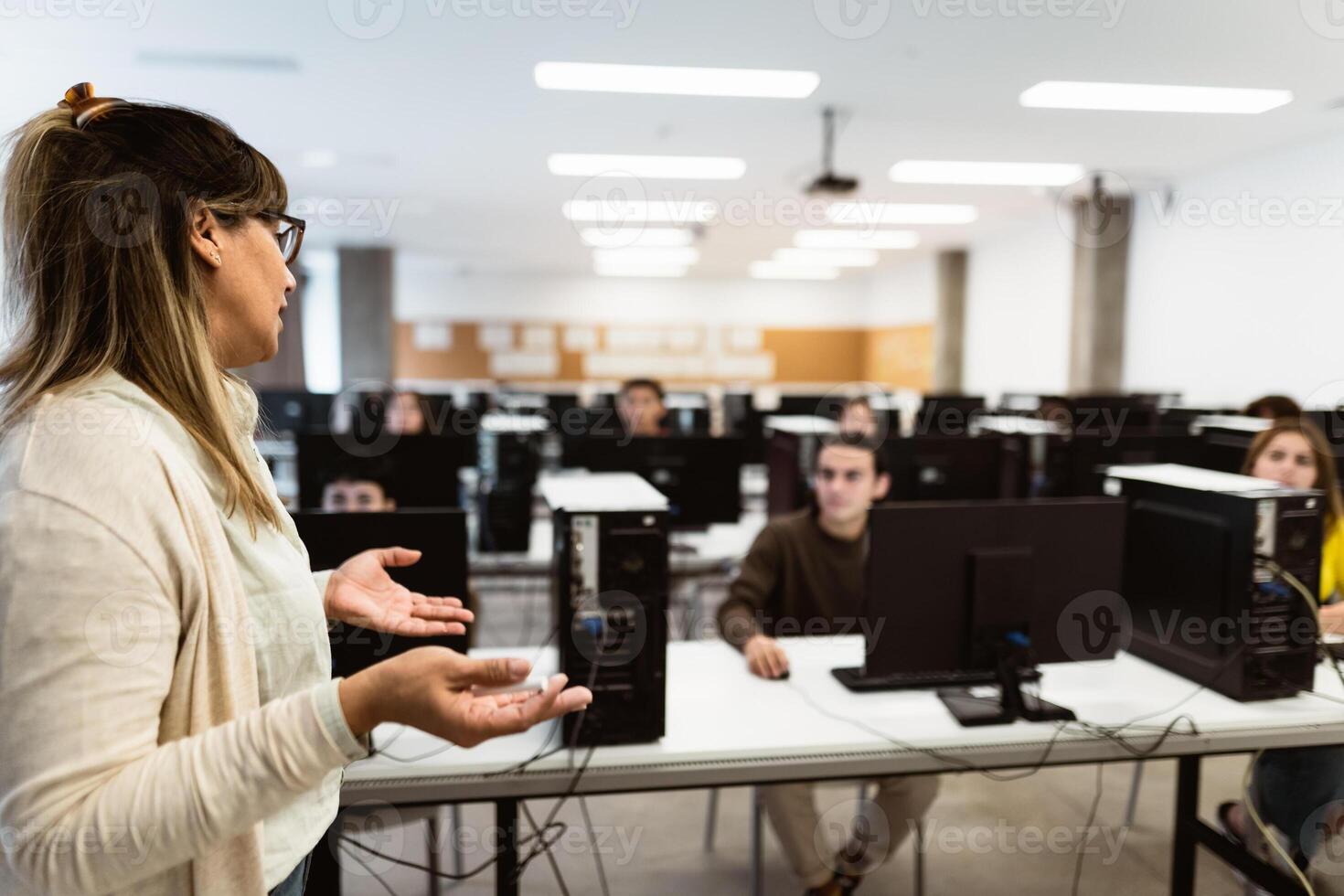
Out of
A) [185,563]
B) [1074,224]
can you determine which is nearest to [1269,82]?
[1074,224]

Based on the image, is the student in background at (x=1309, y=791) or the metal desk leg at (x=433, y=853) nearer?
the student in background at (x=1309, y=791)

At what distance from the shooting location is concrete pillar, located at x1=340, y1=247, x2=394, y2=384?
9656 mm

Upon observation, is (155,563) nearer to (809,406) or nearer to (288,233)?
(288,233)

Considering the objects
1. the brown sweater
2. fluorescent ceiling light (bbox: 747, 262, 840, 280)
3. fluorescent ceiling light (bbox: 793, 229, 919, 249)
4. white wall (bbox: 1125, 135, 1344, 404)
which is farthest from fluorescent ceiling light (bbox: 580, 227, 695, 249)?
the brown sweater

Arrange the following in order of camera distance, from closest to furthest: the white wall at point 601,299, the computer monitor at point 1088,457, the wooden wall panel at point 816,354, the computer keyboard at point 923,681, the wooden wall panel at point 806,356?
the computer keyboard at point 923,681
the computer monitor at point 1088,457
the wooden wall panel at point 806,356
the white wall at point 601,299
the wooden wall panel at point 816,354

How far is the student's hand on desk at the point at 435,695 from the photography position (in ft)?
2.40

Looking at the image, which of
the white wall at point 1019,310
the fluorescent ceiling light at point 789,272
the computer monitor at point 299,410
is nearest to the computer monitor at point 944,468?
the computer monitor at point 299,410

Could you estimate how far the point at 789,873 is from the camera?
2400 millimetres

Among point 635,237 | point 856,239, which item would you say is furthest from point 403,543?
point 856,239

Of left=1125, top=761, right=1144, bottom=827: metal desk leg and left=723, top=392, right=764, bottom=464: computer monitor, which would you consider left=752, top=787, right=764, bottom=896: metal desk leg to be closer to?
left=1125, top=761, right=1144, bottom=827: metal desk leg

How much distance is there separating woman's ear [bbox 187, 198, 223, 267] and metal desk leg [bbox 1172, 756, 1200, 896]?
2.23 metres

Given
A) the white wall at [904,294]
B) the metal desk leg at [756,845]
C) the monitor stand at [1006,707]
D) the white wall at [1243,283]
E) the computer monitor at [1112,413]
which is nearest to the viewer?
the monitor stand at [1006,707]

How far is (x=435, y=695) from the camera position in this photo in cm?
73

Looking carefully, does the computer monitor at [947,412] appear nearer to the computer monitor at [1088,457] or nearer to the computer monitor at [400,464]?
the computer monitor at [1088,457]
